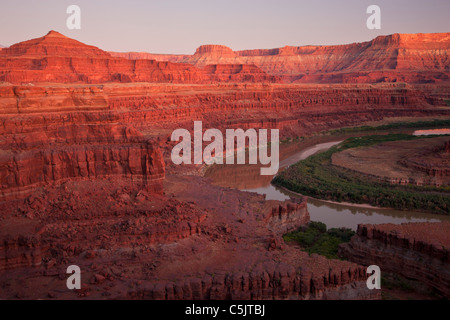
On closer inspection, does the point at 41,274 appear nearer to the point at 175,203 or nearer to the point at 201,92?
the point at 175,203

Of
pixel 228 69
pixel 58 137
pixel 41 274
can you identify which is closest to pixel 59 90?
pixel 58 137

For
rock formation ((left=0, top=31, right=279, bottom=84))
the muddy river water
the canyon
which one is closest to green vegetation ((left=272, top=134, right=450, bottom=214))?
the muddy river water

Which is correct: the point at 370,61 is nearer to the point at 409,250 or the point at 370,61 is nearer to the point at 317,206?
the point at 317,206

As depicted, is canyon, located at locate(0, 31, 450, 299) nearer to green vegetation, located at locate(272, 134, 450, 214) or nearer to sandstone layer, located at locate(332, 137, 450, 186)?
green vegetation, located at locate(272, 134, 450, 214)

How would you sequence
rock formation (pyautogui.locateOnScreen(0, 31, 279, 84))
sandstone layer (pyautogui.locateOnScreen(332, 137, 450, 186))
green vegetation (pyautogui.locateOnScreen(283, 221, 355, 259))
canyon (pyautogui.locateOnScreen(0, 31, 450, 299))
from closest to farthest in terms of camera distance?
canyon (pyautogui.locateOnScreen(0, 31, 450, 299))
green vegetation (pyautogui.locateOnScreen(283, 221, 355, 259))
sandstone layer (pyautogui.locateOnScreen(332, 137, 450, 186))
rock formation (pyautogui.locateOnScreen(0, 31, 279, 84))

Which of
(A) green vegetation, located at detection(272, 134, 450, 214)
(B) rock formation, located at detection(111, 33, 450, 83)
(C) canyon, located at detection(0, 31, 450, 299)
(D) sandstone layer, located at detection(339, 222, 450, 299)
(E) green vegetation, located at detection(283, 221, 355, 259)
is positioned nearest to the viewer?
(C) canyon, located at detection(0, 31, 450, 299)

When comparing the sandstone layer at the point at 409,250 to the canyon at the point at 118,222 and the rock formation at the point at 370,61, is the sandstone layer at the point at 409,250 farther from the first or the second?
the rock formation at the point at 370,61

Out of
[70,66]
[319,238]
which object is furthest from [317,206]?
[70,66]
